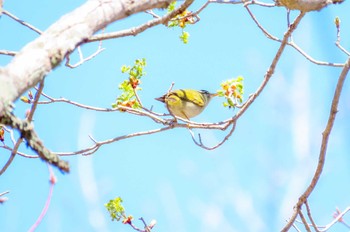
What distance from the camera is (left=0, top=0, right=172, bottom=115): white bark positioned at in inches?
58.1

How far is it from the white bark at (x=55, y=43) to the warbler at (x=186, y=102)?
134 inches

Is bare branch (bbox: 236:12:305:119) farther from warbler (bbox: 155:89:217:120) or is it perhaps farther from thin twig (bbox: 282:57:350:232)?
warbler (bbox: 155:89:217:120)

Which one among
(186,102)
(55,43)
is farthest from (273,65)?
(186,102)

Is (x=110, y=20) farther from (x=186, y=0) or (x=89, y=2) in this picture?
(x=186, y=0)

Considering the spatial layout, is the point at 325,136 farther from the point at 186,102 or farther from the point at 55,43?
the point at 186,102

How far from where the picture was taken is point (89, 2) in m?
1.76

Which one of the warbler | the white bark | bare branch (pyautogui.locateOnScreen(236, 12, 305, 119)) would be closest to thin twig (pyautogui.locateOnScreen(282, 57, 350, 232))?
bare branch (pyautogui.locateOnScreen(236, 12, 305, 119))

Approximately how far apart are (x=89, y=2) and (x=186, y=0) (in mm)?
704

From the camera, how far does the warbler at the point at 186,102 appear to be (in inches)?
212

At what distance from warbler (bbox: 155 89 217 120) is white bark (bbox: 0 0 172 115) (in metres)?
3.41

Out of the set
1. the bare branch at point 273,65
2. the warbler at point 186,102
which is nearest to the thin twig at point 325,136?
the bare branch at point 273,65

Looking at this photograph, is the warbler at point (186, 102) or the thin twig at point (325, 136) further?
the warbler at point (186, 102)

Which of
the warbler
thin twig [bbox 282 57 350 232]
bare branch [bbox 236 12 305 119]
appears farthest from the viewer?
the warbler

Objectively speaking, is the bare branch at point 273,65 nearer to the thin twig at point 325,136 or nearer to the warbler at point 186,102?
the thin twig at point 325,136
